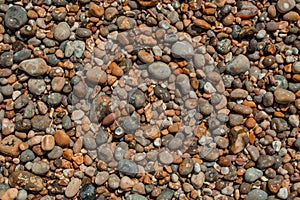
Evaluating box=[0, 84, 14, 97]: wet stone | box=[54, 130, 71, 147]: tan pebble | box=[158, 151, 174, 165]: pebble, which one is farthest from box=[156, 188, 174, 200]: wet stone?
box=[0, 84, 14, 97]: wet stone

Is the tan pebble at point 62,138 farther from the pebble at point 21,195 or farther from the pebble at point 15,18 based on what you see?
the pebble at point 15,18

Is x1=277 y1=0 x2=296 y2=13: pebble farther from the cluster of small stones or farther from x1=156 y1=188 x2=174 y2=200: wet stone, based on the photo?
x1=156 y1=188 x2=174 y2=200: wet stone

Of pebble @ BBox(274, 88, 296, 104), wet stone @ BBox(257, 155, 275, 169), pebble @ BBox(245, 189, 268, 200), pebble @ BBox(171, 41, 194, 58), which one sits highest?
pebble @ BBox(171, 41, 194, 58)

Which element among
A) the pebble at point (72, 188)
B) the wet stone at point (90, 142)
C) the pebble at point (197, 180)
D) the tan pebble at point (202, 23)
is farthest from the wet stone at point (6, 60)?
the pebble at point (197, 180)

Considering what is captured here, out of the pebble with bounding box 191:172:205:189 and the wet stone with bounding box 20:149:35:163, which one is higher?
the wet stone with bounding box 20:149:35:163

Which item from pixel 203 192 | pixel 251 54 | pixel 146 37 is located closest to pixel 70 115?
pixel 146 37

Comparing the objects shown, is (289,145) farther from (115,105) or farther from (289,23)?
(115,105)
